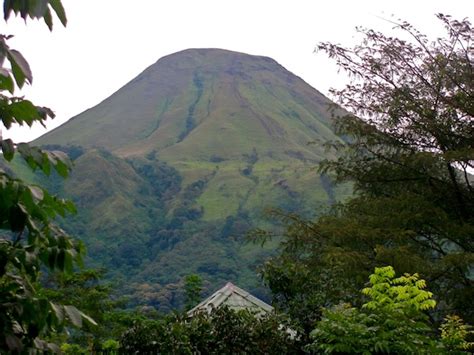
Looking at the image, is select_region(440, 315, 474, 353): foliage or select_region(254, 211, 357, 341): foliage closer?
select_region(440, 315, 474, 353): foliage

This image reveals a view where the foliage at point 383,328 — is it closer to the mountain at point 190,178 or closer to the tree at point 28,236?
the tree at point 28,236

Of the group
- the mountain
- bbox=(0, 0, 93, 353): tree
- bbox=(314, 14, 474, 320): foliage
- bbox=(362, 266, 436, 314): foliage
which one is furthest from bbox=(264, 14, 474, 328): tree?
the mountain

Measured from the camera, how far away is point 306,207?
10025cm

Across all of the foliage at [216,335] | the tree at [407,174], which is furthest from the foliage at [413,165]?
the foliage at [216,335]

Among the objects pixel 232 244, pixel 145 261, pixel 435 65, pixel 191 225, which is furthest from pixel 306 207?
pixel 435 65

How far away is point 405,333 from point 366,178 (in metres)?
8.50

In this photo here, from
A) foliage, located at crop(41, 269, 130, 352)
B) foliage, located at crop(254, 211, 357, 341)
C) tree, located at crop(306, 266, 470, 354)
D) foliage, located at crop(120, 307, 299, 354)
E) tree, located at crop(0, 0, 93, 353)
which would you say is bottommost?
foliage, located at crop(41, 269, 130, 352)

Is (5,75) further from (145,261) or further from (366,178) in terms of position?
(145,261)

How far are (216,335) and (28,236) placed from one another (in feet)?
21.3

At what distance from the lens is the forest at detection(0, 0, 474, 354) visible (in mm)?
2209

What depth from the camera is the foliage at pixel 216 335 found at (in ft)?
26.8

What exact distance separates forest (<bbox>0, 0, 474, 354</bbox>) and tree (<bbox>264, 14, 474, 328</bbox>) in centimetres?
3


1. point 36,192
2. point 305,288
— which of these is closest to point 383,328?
point 305,288

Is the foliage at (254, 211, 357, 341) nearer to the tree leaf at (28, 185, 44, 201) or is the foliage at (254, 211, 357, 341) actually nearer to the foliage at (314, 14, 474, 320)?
the foliage at (314, 14, 474, 320)
